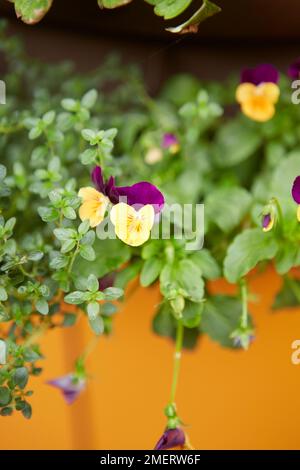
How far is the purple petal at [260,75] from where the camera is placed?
887 mm

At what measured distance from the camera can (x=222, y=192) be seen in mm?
916

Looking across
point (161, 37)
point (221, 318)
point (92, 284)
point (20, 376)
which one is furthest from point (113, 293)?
point (161, 37)

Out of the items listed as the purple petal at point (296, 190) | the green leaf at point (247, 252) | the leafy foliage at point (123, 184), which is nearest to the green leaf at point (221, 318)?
the leafy foliage at point (123, 184)

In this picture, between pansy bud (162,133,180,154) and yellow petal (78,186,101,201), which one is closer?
yellow petal (78,186,101,201)

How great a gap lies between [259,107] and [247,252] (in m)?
0.27

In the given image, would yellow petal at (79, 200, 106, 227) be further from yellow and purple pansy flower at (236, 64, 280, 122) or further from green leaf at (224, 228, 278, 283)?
yellow and purple pansy flower at (236, 64, 280, 122)

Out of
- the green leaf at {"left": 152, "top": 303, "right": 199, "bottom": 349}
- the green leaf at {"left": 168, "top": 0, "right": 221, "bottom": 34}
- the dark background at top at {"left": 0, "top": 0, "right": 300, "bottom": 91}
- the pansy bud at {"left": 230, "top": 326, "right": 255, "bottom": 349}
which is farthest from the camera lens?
the dark background at top at {"left": 0, "top": 0, "right": 300, "bottom": 91}

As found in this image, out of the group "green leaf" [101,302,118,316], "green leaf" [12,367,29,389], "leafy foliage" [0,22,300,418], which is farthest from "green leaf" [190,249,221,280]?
"green leaf" [12,367,29,389]

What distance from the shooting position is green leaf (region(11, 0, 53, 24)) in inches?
25.8

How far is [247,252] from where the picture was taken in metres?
0.75

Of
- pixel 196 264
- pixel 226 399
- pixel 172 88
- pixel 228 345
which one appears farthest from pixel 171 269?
pixel 172 88

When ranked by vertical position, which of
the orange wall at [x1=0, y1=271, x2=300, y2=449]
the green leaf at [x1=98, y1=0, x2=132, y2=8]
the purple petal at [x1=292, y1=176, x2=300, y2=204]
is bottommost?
the orange wall at [x1=0, y1=271, x2=300, y2=449]

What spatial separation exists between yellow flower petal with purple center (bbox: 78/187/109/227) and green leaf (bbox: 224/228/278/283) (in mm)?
173

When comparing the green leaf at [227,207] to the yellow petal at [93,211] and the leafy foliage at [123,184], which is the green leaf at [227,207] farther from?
the yellow petal at [93,211]
